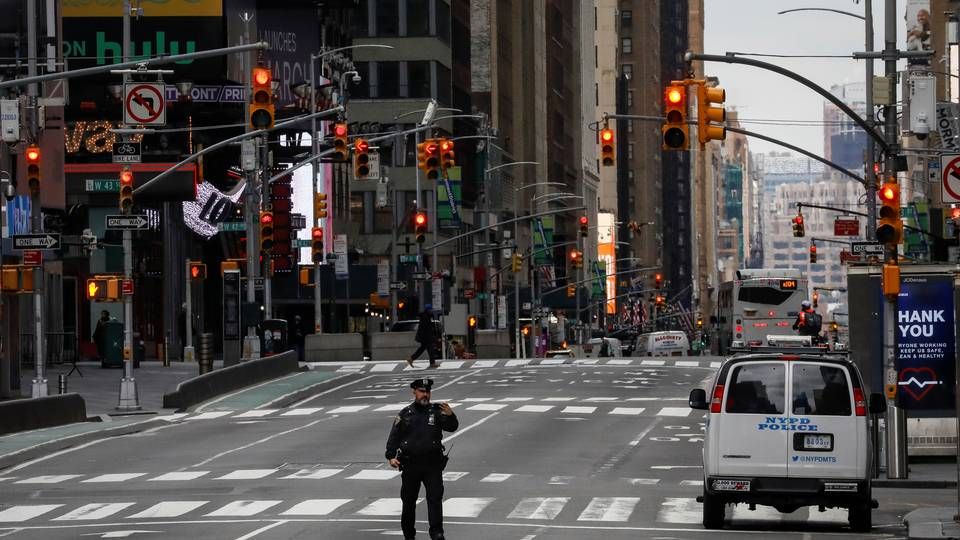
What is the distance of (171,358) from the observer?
75.8 metres

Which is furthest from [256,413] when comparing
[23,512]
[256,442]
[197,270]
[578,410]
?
[197,270]

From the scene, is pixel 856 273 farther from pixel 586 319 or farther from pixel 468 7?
pixel 586 319

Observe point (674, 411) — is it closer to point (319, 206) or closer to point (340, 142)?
point (340, 142)

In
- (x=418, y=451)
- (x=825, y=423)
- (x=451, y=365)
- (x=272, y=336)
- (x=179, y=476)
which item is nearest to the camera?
(x=418, y=451)

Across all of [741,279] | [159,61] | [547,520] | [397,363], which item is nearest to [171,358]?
[397,363]

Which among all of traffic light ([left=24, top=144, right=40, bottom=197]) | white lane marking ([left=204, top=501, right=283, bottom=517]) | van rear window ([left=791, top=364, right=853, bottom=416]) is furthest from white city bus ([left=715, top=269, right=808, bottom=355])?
van rear window ([left=791, top=364, right=853, bottom=416])

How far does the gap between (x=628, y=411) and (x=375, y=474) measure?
1380 cm

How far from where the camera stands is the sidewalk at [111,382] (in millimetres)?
45094

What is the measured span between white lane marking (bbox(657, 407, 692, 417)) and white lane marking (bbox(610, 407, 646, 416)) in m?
0.48

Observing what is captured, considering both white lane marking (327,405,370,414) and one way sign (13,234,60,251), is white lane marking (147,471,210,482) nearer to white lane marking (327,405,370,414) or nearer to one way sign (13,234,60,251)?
one way sign (13,234,60,251)

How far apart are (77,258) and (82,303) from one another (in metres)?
2.23

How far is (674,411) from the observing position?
42031 millimetres

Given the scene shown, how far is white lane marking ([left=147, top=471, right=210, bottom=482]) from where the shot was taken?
1118 inches

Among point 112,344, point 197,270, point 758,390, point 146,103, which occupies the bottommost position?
point 112,344
